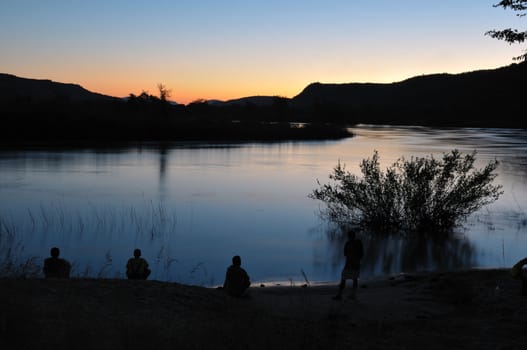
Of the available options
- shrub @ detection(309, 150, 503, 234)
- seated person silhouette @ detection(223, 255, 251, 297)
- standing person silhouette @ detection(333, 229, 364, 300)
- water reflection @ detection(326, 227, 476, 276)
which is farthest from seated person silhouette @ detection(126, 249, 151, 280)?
shrub @ detection(309, 150, 503, 234)

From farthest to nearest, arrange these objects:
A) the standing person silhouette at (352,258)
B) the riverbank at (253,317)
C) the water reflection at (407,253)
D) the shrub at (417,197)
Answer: the shrub at (417,197) < the water reflection at (407,253) < the standing person silhouette at (352,258) < the riverbank at (253,317)

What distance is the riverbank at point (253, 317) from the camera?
20.4ft

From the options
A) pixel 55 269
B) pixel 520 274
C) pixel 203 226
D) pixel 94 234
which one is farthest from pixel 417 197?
pixel 55 269

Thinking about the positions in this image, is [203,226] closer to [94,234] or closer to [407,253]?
[94,234]

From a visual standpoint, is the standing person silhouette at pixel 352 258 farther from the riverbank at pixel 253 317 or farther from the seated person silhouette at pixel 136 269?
the seated person silhouette at pixel 136 269

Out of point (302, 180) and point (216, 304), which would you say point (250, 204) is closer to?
point (302, 180)

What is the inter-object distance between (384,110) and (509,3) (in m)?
176

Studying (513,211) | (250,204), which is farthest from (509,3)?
(250,204)

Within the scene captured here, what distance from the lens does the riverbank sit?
620 centimetres

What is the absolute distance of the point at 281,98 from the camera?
15050 cm

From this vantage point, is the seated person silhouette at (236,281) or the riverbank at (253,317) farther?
the seated person silhouette at (236,281)

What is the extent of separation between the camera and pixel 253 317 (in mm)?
7715

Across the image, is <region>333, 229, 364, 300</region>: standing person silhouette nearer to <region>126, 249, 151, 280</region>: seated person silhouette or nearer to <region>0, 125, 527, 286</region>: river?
<region>0, 125, 527, 286</region>: river

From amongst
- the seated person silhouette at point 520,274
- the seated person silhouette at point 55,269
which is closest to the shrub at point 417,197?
the seated person silhouette at point 520,274
